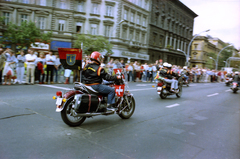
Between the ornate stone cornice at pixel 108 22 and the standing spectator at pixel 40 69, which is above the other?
the ornate stone cornice at pixel 108 22

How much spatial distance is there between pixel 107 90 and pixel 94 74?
0.52m

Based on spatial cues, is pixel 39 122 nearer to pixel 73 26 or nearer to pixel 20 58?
pixel 20 58

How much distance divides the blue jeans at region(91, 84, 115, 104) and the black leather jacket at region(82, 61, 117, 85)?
97mm

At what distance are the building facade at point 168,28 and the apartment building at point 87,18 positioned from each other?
352 centimetres

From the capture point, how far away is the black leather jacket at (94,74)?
496 centimetres

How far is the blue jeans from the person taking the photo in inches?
199

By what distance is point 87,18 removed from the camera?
3512 centimetres

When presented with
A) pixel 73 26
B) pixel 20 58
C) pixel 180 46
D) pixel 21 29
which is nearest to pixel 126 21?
pixel 73 26

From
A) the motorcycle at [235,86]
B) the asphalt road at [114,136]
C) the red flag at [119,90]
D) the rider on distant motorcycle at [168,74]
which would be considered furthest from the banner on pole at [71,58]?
the motorcycle at [235,86]

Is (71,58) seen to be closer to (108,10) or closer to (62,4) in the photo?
(62,4)

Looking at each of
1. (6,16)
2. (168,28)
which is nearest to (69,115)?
(6,16)

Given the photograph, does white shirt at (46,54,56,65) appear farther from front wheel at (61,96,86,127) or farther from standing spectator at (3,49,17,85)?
front wheel at (61,96,86,127)

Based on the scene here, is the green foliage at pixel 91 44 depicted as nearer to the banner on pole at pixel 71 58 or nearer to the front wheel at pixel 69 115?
the banner on pole at pixel 71 58

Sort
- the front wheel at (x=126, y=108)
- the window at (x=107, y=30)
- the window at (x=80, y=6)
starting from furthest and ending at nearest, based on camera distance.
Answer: the window at (x=107, y=30), the window at (x=80, y=6), the front wheel at (x=126, y=108)
